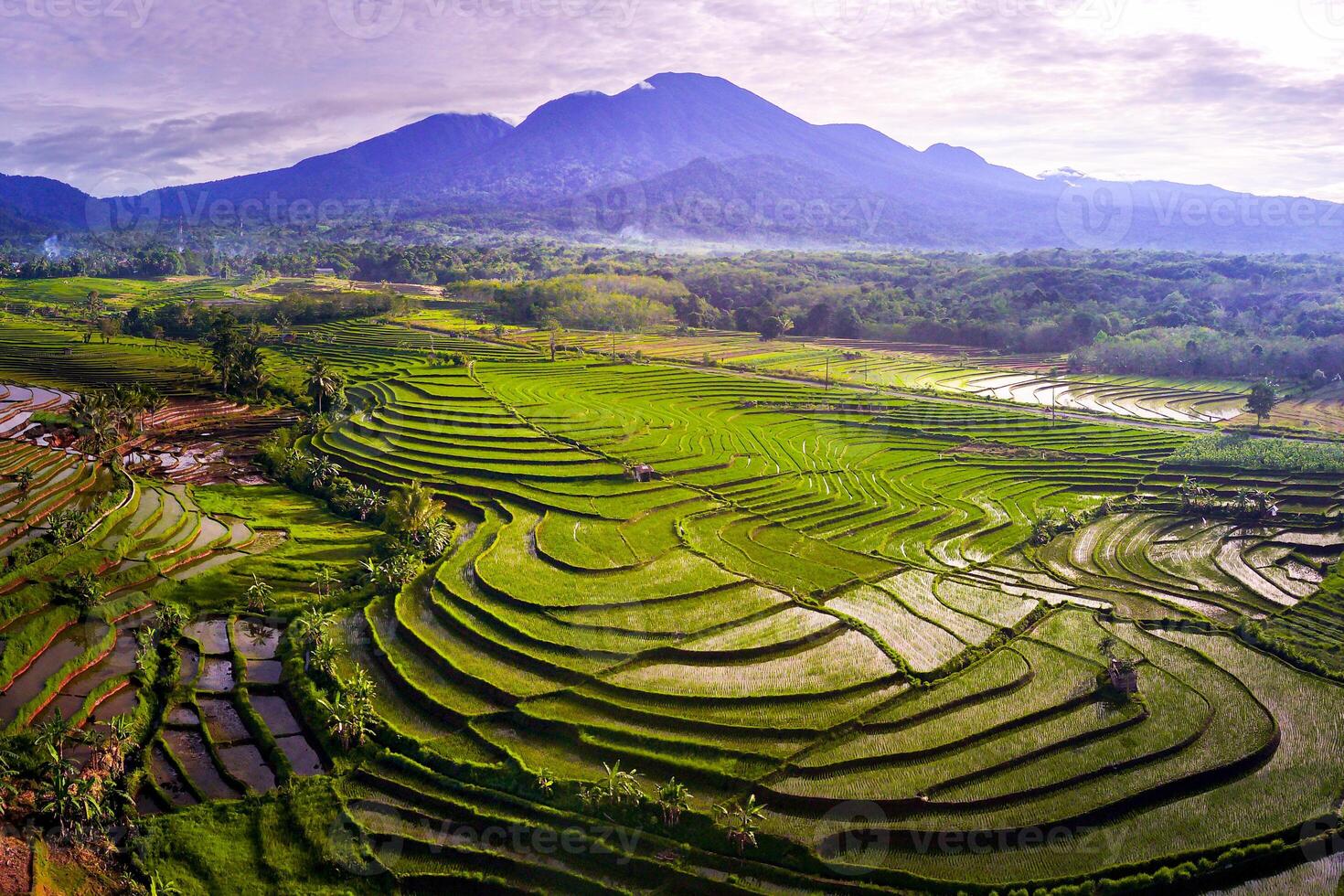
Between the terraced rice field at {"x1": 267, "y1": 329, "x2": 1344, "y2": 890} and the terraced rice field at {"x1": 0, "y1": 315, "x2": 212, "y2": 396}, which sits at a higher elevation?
the terraced rice field at {"x1": 0, "y1": 315, "x2": 212, "y2": 396}

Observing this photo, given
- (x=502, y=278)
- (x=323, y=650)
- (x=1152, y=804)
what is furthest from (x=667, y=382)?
(x=502, y=278)

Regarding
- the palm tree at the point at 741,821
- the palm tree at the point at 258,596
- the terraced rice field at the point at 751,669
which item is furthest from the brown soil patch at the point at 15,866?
the palm tree at the point at 741,821

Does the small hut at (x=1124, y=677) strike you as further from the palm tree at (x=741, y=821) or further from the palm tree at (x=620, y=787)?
the palm tree at (x=620, y=787)

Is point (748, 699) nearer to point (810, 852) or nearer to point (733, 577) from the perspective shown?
point (810, 852)
